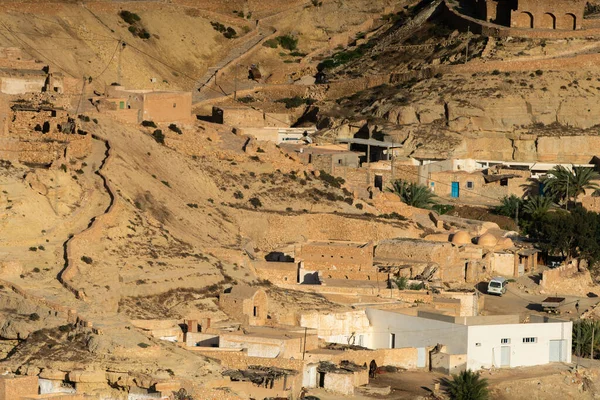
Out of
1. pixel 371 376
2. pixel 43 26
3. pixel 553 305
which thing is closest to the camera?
pixel 371 376

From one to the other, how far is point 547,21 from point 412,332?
96.2 ft

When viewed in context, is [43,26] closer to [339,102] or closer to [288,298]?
[339,102]

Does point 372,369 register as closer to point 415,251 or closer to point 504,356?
point 504,356

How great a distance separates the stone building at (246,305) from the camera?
218ft

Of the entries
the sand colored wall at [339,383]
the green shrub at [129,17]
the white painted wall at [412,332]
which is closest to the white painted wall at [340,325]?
the white painted wall at [412,332]

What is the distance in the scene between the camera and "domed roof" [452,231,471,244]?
78.4m

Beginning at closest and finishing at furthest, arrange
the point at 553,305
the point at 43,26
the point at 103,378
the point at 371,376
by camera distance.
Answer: the point at 103,378 → the point at 371,376 → the point at 553,305 → the point at 43,26

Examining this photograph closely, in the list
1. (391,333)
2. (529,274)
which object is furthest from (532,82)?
(391,333)

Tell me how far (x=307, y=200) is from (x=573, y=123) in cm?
1552

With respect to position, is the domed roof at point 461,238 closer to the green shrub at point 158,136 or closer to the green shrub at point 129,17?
the green shrub at point 158,136

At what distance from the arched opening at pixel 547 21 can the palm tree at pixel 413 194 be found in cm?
1290

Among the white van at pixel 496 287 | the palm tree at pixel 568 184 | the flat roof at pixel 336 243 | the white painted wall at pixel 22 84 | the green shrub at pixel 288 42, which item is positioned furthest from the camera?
the green shrub at pixel 288 42

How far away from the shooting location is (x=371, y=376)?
65250 mm

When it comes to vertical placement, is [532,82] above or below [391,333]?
above
